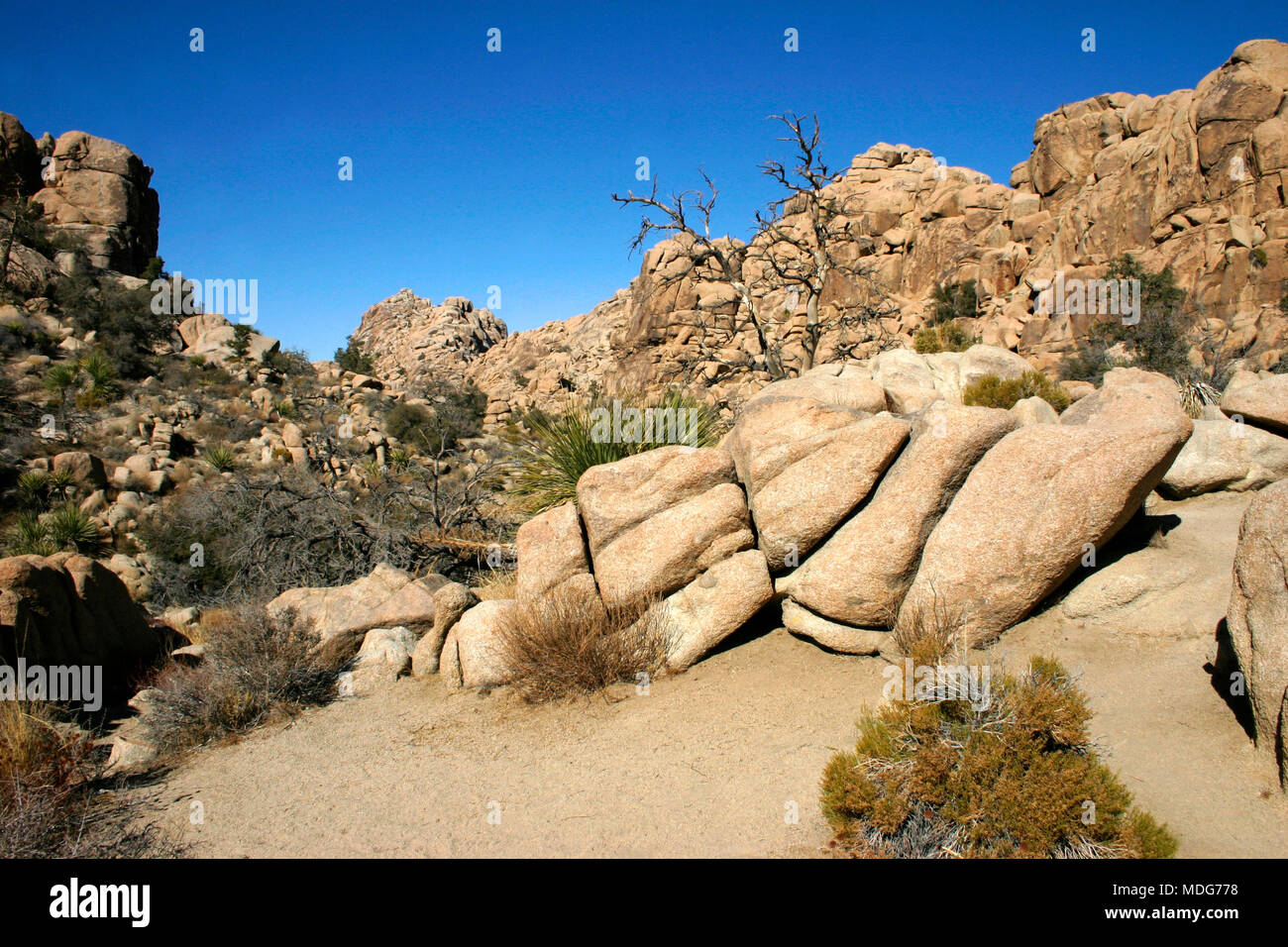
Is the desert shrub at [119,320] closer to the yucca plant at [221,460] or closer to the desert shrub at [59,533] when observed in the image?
the yucca plant at [221,460]

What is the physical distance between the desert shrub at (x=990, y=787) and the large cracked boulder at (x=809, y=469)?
95.4 inches

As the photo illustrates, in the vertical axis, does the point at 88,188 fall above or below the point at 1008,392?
above

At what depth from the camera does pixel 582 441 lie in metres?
7.91

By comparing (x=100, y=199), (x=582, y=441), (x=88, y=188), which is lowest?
(x=582, y=441)

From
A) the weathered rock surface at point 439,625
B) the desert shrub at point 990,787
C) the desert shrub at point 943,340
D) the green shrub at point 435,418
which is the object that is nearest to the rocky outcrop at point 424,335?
the green shrub at point 435,418

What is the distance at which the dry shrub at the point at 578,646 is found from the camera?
602 cm

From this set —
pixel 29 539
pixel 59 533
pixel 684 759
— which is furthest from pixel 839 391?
pixel 59 533

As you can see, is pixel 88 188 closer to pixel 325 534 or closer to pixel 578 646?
pixel 325 534

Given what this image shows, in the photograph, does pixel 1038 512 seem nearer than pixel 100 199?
Yes

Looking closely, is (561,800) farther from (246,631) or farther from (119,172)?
(119,172)

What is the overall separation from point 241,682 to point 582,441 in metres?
4.11

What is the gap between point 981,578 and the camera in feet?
17.6
